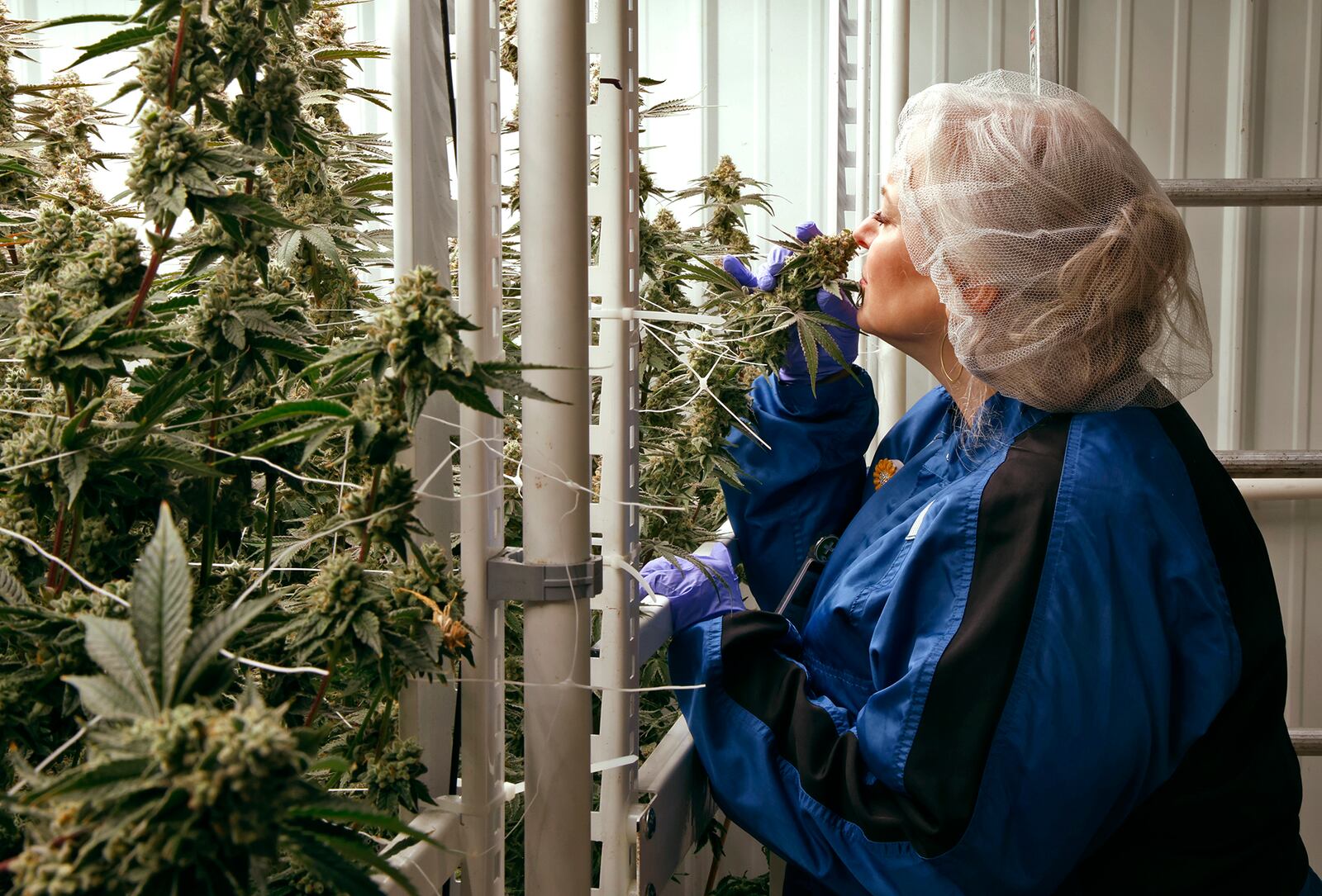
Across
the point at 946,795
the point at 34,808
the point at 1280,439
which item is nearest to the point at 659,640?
the point at 946,795

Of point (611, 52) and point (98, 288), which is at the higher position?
point (611, 52)

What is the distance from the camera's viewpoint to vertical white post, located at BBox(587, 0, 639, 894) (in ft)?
2.63

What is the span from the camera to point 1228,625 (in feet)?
3.04

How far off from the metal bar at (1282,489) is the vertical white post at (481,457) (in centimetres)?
208

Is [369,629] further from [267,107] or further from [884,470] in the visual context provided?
[884,470]

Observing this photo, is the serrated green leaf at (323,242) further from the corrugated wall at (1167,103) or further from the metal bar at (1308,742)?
the metal bar at (1308,742)

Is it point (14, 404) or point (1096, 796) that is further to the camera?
point (1096, 796)

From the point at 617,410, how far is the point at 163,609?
47 cm

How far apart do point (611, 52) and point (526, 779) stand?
51 cm

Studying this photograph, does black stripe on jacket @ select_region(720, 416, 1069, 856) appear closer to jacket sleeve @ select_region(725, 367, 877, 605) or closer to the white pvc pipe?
jacket sleeve @ select_region(725, 367, 877, 605)

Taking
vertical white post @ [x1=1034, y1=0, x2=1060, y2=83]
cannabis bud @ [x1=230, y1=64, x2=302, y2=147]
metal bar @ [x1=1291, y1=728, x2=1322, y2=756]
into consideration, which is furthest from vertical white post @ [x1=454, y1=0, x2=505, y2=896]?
metal bar @ [x1=1291, y1=728, x2=1322, y2=756]

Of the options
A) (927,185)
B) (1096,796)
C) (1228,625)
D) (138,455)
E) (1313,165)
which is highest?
(1313,165)

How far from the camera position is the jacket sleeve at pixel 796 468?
1296 mm

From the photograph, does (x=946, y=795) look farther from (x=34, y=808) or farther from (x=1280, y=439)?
(x=1280, y=439)
